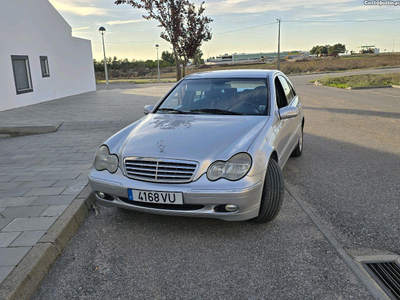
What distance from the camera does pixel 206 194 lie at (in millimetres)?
3033

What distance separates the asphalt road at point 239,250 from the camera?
2586 millimetres

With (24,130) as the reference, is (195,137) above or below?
above

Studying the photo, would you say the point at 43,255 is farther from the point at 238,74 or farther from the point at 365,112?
the point at 365,112

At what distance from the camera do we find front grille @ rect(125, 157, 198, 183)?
313 centimetres

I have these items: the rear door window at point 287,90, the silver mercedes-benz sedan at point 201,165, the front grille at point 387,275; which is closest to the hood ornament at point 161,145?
the silver mercedes-benz sedan at point 201,165

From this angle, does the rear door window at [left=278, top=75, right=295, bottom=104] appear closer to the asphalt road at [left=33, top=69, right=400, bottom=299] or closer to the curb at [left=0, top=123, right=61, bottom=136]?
the asphalt road at [left=33, top=69, right=400, bottom=299]

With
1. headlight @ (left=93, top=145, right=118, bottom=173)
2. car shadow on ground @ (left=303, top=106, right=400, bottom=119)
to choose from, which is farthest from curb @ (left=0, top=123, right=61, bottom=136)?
car shadow on ground @ (left=303, top=106, right=400, bottom=119)

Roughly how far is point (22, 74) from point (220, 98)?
43.5ft

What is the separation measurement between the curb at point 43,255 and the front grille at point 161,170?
2.82ft

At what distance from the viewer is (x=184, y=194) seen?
306 cm

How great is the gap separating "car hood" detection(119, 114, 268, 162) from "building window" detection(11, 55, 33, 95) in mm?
12392

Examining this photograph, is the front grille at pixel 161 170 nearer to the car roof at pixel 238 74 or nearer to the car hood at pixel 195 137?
the car hood at pixel 195 137

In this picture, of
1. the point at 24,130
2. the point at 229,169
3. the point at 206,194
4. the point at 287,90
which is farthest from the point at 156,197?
the point at 24,130

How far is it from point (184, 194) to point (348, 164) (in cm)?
357
